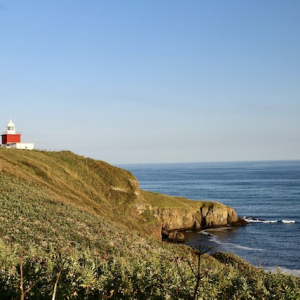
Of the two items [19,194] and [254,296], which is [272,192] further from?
[254,296]

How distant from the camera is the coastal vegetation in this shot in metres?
12.6

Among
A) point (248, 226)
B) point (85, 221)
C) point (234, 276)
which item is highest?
point (234, 276)

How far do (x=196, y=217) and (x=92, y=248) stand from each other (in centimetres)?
5694

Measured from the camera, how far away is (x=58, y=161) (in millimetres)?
62656

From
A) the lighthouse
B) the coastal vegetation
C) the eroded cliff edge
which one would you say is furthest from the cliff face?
the lighthouse

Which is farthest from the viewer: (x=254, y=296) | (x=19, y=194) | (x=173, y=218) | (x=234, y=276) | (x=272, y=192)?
(x=272, y=192)

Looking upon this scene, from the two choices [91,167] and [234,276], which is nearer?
[234,276]

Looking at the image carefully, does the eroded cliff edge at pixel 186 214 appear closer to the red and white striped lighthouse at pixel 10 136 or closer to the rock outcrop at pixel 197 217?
the rock outcrop at pixel 197 217

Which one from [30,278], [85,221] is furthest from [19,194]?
[30,278]

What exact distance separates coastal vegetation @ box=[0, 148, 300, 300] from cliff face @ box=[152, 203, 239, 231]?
4.17ft

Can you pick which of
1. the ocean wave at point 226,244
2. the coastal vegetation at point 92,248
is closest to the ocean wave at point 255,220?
the coastal vegetation at point 92,248

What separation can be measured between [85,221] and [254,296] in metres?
25.4

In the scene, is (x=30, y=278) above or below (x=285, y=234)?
above

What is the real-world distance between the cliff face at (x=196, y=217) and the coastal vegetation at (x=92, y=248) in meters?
1.27
